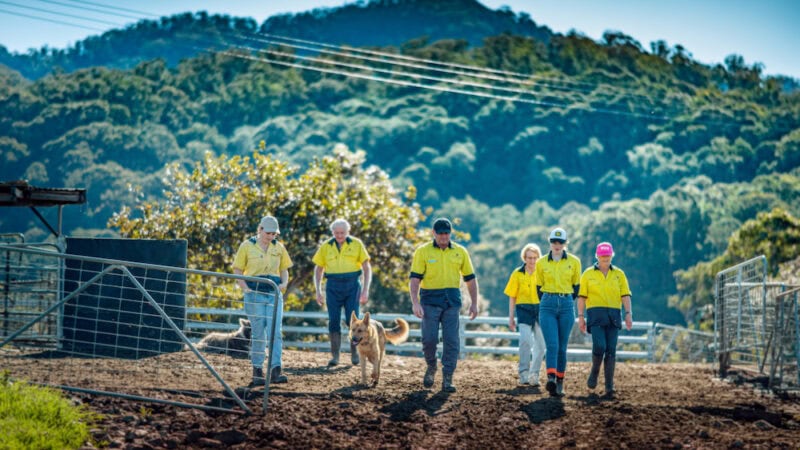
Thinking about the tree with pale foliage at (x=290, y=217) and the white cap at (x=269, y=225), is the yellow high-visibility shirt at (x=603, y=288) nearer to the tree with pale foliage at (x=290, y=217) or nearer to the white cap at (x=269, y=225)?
the white cap at (x=269, y=225)

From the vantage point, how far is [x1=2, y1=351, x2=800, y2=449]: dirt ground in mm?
7734

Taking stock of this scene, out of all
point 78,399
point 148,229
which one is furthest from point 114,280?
point 148,229

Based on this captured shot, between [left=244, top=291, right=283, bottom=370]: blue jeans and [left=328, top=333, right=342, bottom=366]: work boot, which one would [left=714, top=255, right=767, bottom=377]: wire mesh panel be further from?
[left=244, top=291, right=283, bottom=370]: blue jeans

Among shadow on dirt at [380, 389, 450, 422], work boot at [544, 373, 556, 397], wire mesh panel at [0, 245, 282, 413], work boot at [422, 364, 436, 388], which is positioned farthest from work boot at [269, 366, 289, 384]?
work boot at [544, 373, 556, 397]

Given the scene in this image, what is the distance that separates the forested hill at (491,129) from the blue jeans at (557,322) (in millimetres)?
77618

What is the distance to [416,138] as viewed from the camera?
11044 cm

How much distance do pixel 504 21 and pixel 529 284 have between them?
168 metres

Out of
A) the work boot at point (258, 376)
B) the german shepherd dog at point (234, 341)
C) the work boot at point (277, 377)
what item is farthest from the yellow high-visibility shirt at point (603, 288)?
the german shepherd dog at point (234, 341)

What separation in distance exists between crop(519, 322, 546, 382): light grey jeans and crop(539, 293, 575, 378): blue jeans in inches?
23.1

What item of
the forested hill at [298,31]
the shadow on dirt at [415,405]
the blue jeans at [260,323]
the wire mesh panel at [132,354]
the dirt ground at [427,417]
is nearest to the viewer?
the dirt ground at [427,417]

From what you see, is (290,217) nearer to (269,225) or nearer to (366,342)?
(269,225)

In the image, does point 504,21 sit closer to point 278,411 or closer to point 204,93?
point 204,93

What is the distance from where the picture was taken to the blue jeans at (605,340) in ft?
35.7

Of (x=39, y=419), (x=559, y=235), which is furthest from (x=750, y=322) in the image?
(x=39, y=419)
